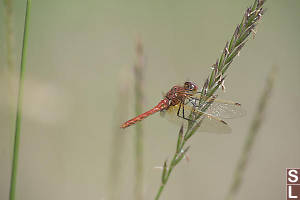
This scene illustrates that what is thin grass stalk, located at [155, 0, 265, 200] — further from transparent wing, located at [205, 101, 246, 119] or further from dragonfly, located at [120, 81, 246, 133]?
transparent wing, located at [205, 101, 246, 119]

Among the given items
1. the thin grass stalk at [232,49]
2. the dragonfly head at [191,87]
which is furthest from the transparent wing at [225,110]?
the thin grass stalk at [232,49]

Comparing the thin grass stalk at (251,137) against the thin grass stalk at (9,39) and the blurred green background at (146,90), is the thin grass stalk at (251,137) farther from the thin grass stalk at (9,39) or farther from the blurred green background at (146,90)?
the thin grass stalk at (9,39)

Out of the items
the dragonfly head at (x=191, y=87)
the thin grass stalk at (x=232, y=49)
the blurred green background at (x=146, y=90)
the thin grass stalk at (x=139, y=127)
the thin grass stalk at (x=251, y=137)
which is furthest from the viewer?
the blurred green background at (x=146, y=90)

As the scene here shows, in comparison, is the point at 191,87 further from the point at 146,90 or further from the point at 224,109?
the point at 146,90

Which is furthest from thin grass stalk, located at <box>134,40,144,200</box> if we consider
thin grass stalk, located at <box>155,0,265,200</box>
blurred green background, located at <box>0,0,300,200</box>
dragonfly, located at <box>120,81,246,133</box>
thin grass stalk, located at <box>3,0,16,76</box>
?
blurred green background, located at <box>0,0,300,200</box>

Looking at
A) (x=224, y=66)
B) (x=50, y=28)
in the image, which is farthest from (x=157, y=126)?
(x=224, y=66)

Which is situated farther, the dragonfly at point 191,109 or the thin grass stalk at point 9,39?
the dragonfly at point 191,109
